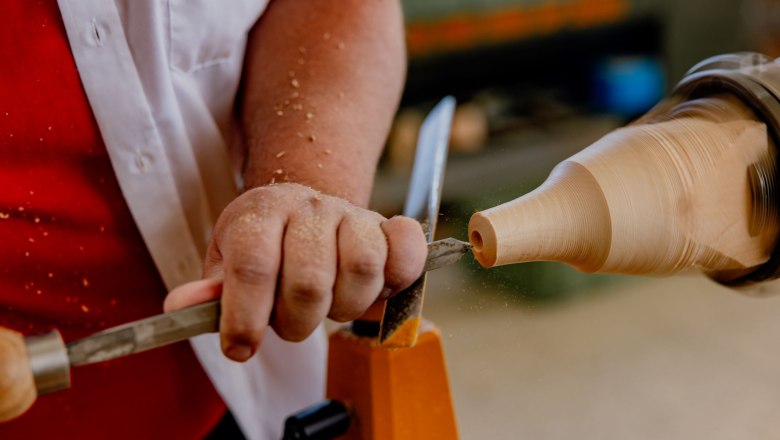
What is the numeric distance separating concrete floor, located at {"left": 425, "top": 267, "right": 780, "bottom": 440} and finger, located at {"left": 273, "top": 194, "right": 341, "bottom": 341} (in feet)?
2.96

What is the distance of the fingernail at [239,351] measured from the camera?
40cm

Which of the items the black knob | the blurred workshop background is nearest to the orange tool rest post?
the black knob

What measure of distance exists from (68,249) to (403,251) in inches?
12.4

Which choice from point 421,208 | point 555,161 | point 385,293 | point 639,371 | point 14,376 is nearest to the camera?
point 14,376

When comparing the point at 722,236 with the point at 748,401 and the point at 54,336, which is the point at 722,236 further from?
the point at 748,401

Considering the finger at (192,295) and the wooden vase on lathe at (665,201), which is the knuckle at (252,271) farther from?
the wooden vase on lathe at (665,201)

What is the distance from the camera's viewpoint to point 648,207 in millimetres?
473

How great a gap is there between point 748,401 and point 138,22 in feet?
5.25

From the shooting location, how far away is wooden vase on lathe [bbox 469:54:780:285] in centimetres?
47

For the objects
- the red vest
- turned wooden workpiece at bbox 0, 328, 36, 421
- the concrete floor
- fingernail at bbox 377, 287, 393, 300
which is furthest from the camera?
the concrete floor

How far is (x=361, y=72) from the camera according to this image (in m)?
0.67

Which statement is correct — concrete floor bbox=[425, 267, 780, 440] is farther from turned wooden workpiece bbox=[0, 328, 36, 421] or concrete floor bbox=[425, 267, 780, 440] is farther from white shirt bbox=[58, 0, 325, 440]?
turned wooden workpiece bbox=[0, 328, 36, 421]

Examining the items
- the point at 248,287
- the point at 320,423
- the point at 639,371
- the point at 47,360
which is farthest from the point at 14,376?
the point at 639,371

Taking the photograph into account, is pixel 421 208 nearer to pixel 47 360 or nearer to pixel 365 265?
pixel 365 265
